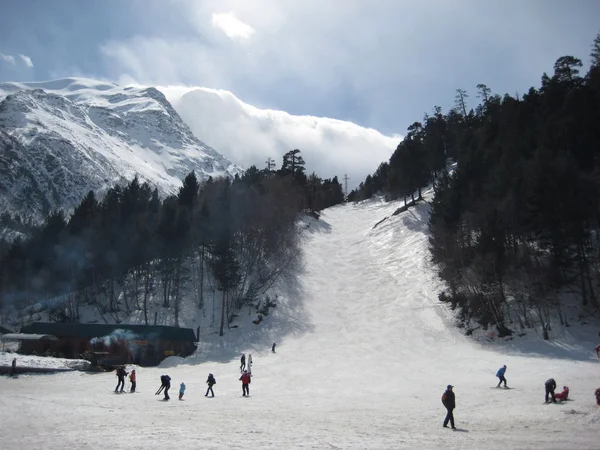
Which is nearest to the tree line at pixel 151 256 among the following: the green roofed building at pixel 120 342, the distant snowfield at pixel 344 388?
the distant snowfield at pixel 344 388

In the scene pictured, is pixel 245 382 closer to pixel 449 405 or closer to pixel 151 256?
pixel 449 405

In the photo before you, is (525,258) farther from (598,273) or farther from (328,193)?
(328,193)

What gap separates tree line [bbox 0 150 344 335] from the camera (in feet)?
162

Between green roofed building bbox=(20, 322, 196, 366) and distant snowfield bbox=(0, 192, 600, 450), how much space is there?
7.37 ft

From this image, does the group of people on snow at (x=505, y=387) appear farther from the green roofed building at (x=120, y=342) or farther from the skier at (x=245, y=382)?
the green roofed building at (x=120, y=342)

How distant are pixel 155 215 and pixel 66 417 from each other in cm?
4227

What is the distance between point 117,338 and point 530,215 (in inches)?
1412

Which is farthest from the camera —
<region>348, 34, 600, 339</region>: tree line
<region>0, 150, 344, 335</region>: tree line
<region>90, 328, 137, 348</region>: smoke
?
<region>0, 150, 344, 335</region>: tree line

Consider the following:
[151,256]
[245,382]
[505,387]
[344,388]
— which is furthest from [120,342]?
[505,387]

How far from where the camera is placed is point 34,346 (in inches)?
1590

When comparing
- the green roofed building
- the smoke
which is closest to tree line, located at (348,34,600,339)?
the green roofed building

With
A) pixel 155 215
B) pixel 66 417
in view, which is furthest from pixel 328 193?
pixel 66 417

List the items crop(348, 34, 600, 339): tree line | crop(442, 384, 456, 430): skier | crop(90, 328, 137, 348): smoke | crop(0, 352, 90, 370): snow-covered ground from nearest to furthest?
1. crop(442, 384, 456, 430): skier
2. crop(0, 352, 90, 370): snow-covered ground
3. crop(348, 34, 600, 339): tree line
4. crop(90, 328, 137, 348): smoke

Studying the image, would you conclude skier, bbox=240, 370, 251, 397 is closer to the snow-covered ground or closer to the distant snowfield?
the distant snowfield
